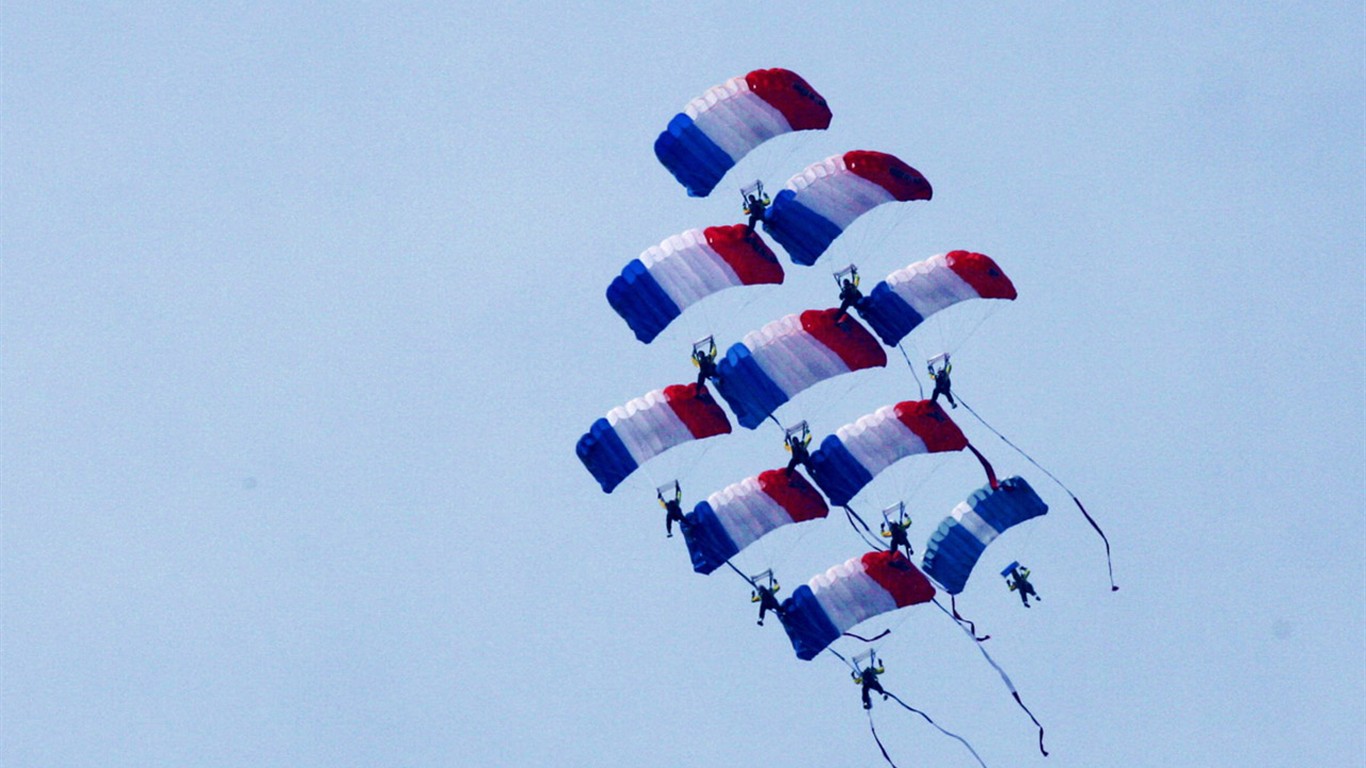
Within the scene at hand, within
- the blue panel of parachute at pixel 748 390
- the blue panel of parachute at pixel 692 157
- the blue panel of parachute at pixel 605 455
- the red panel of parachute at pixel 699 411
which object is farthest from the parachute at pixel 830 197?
the blue panel of parachute at pixel 605 455

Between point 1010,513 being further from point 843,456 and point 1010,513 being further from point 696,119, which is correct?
point 696,119

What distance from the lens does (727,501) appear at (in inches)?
3142

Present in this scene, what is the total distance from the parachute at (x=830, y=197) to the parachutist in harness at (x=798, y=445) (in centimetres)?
422

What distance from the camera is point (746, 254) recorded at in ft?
259

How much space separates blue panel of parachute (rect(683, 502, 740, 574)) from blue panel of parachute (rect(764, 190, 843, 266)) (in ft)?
22.0

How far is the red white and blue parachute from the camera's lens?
79.4 meters

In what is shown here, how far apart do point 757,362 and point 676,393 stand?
226 centimetres

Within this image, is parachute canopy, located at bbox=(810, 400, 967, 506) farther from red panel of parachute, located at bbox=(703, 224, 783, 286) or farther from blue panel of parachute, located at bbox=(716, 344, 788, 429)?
red panel of parachute, located at bbox=(703, 224, 783, 286)

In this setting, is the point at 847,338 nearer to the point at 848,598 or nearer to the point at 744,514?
the point at 744,514

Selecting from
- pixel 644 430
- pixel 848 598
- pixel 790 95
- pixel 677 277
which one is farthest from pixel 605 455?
pixel 790 95

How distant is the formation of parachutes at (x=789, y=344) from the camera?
78500mm

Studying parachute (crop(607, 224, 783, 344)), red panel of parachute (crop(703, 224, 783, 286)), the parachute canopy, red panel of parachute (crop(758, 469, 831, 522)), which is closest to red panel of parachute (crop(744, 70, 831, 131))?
red panel of parachute (crop(703, 224, 783, 286))

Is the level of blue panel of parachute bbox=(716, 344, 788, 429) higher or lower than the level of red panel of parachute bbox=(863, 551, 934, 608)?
higher

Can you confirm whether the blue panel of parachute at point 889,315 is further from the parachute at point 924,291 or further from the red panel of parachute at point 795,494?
the red panel of parachute at point 795,494
